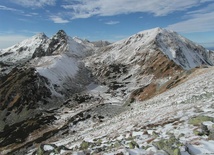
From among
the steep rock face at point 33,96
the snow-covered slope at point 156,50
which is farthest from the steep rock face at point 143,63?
the steep rock face at point 33,96

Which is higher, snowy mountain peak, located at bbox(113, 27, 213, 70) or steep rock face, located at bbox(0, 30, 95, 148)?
snowy mountain peak, located at bbox(113, 27, 213, 70)

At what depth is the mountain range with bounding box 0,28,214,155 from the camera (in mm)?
17188

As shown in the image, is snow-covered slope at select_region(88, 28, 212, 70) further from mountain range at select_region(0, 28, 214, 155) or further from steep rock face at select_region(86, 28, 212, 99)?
mountain range at select_region(0, 28, 214, 155)

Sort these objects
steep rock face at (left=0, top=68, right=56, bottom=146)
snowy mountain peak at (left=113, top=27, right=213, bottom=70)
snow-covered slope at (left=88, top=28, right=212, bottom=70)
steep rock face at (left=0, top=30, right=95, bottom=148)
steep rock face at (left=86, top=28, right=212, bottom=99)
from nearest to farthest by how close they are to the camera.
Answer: steep rock face at (left=0, top=68, right=56, bottom=146) < steep rock face at (left=0, top=30, right=95, bottom=148) < steep rock face at (left=86, top=28, right=212, bottom=99) < snow-covered slope at (left=88, top=28, right=212, bottom=70) < snowy mountain peak at (left=113, top=27, right=213, bottom=70)

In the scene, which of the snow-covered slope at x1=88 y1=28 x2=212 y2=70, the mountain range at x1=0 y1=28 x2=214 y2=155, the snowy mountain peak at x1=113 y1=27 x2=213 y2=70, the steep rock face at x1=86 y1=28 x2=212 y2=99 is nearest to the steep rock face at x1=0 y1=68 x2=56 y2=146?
the mountain range at x1=0 y1=28 x2=214 y2=155

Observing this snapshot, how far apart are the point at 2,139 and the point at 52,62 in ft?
280

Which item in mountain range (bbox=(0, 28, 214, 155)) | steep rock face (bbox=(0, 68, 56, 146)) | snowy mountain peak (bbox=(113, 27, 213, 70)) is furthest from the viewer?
snowy mountain peak (bbox=(113, 27, 213, 70))

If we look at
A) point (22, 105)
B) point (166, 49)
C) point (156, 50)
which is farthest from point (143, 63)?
point (22, 105)

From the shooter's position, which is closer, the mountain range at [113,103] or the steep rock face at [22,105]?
the mountain range at [113,103]

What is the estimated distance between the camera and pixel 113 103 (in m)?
80.6

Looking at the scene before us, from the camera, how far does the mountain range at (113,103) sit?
17.2 m

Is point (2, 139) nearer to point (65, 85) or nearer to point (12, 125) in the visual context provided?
point (12, 125)

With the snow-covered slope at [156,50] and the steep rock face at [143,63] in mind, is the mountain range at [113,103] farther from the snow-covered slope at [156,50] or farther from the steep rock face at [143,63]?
the snow-covered slope at [156,50]

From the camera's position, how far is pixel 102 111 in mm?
70375
